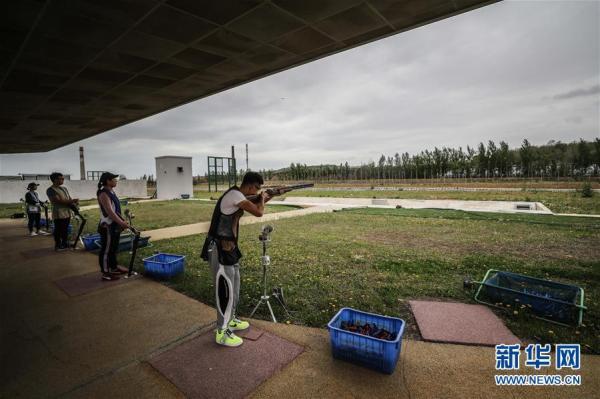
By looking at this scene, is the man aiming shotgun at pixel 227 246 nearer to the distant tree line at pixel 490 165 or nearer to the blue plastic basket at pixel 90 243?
the blue plastic basket at pixel 90 243

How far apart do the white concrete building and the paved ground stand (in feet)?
83.1

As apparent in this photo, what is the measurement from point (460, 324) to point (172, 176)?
95.9 feet

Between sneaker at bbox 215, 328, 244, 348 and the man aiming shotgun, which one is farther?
sneaker at bbox 215, 328, 244, 348

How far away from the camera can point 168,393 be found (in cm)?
246

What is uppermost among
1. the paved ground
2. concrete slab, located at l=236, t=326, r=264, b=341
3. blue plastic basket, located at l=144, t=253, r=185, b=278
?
blue plastic basket, located at l=144, t=253, r=185, b=278

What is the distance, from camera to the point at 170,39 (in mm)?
4086

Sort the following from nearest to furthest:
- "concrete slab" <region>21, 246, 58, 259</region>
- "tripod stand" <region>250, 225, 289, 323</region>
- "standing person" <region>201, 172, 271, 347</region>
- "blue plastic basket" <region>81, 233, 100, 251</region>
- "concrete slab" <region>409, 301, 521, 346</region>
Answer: "standing person" <region>201, 172, 271, 347</region>
"concrete slab" <region>409, 301, 521, 346</region>
"tripod stand" <region>250, 225, 289, 323</region>
"concrete slab" <region>21, 246, 58, 259</region>
"blue plastic basket" <region>81, 233, 100, 251</region>

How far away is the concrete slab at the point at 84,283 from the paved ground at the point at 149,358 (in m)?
0.24

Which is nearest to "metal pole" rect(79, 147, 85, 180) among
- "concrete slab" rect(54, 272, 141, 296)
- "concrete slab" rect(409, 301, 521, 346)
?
"concrete slab" rect(54, 272, 141, 296)

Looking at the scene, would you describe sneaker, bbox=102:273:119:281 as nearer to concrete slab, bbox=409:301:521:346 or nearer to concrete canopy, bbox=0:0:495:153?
concrete canopy, bbox=0:0:495:153

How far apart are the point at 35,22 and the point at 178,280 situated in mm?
4135

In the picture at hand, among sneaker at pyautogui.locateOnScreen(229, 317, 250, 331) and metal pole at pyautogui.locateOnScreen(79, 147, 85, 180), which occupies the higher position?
metal pole at pyautogui.locateOnScreen(79, 147, 85, 180)

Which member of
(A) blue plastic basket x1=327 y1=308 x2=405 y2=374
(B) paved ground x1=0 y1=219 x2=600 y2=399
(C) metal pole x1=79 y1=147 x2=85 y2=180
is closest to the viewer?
(B) paved ground x1=0 y1=219 x2=600 y2=399

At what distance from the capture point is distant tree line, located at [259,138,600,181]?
52.2 meters
